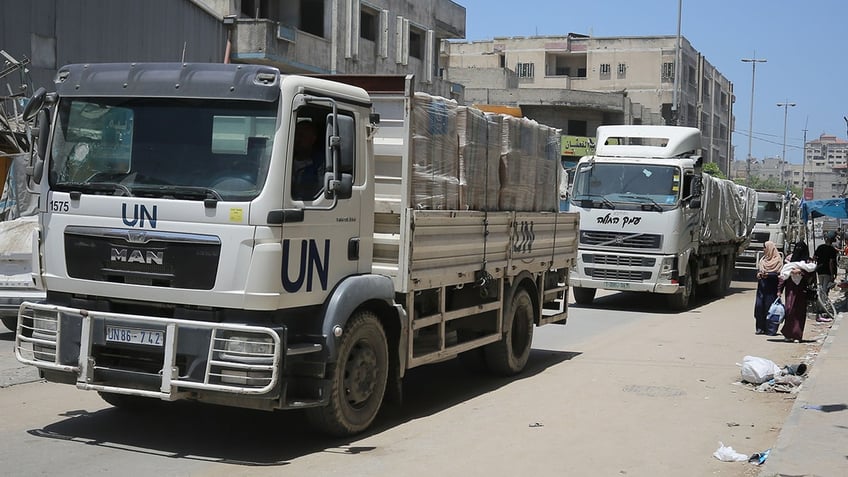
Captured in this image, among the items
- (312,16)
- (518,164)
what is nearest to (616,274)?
(518,164)

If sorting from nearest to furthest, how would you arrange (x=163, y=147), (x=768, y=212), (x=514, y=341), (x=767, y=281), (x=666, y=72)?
1. (x=163, y=147)
2. (x=514, y=341)
3. (x=767, y=281)
4. (x=768, y=212)
5. (x=666, y=72)

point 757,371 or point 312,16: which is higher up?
point 312,16

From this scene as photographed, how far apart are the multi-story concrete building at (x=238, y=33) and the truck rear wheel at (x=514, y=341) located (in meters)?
6.28

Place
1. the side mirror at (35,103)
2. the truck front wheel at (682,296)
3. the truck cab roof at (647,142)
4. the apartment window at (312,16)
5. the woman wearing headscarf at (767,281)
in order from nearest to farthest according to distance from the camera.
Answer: the side mirror at (35,103), the woman wearing headscarf at (767,281), the truck cab roof at (647,142), the truck front wheel at (682,296), the apartment window at (312,16)

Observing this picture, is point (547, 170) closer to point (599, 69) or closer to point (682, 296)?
point (682, 296)

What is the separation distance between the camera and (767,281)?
15930 millimetres

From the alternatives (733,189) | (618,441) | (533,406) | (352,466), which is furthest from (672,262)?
(352,466)

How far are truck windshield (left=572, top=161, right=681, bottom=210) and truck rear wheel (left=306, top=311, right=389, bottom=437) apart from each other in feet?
38.6

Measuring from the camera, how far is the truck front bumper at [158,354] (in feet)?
21.4

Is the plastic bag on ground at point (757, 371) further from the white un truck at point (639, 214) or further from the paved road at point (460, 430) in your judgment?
the white un truck at point (639, 214)

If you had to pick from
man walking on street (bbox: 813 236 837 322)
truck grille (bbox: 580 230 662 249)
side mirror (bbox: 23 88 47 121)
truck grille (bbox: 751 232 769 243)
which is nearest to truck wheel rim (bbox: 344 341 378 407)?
side mirror (bbox: 23 88 47 121)

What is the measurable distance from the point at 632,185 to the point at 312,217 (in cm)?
1287

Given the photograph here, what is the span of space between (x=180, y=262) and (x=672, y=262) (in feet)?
45.3

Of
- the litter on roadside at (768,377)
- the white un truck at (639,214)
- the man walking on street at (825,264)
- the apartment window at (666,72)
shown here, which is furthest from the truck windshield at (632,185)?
the apartment window at (666,72)
